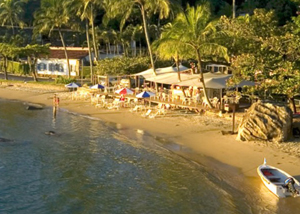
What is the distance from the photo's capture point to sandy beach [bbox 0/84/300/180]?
2120 cm

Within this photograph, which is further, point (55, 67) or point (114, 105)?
point (55, 67)

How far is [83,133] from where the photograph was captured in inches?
1164

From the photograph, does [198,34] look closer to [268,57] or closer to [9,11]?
[268,57]

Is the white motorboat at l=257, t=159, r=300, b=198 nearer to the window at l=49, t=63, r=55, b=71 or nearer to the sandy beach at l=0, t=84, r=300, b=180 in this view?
the sandy beach at l=0, t=84, r=300, b=180

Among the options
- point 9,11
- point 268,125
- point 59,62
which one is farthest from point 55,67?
point 268,125

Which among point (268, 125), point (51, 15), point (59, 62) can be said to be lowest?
point (268, 125)

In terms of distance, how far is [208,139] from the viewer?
25734 millimetres

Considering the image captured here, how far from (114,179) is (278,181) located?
7.64 meters

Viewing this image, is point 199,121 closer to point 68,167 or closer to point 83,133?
point 83,133

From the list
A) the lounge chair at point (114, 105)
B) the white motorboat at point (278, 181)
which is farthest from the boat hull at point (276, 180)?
the lounge chair at point (114, 105)

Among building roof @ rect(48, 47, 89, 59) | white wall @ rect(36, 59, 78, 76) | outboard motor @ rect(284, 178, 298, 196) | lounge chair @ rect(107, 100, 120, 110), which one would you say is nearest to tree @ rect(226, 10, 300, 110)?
outboard motor @ rect(284, 178, 298, 196)

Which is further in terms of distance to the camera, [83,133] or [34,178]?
[83,133]

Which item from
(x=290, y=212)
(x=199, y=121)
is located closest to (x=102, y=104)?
(x=199, y=121)

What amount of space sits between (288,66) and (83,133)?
1440 cm
